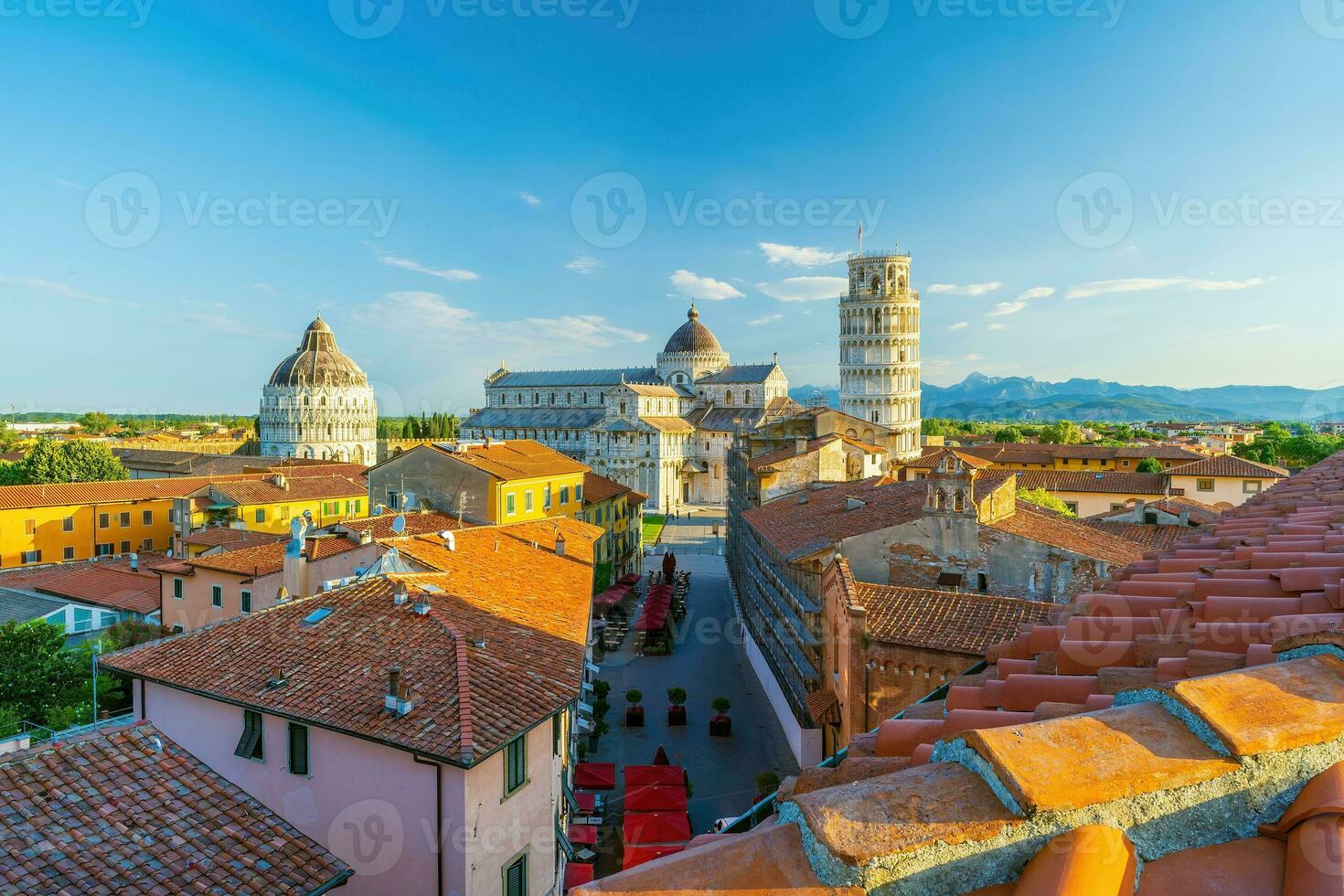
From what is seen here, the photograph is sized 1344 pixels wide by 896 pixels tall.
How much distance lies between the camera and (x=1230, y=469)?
47781 mm

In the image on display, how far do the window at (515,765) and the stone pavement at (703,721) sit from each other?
18.0ft

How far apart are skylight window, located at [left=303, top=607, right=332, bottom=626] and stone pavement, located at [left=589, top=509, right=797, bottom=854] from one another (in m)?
7.47

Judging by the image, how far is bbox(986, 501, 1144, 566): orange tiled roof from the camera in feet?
55.2

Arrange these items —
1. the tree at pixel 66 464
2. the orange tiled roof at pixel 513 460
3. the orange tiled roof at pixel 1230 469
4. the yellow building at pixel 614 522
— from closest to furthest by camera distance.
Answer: the orange tiled roof at pixel 513 460
the yellow building at pixel 614 522
the orange tiled roof at pixel 1230 469
the tree at pixel 66 464

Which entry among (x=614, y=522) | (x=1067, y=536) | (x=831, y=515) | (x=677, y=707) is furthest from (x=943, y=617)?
(x=614, y=522)

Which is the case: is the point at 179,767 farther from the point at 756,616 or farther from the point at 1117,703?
the point at 756,616

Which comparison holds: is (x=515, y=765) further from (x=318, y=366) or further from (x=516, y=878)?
(x=318, y=366)

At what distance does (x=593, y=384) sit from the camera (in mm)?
96875

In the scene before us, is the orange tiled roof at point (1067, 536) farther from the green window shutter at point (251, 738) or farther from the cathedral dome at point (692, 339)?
the cathedral dome at point (692, 339)

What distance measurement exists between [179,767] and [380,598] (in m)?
4.54

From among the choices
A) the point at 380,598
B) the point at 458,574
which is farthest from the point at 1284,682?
the point at 458,574

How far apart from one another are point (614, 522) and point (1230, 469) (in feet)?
132

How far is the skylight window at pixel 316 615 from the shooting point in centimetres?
1290

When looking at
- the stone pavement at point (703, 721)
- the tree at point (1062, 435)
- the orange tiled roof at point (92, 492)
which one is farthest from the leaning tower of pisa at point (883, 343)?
the orange tiled roof at point (92, 492)
